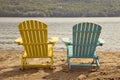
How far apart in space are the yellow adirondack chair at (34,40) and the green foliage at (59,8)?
17030 millimetres

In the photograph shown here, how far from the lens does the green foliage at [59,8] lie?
985 inches

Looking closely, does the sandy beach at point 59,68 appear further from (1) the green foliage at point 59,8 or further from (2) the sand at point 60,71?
(1) the green foliage at point 59,8

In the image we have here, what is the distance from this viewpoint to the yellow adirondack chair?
7328 millimetres

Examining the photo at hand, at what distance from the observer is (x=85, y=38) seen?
7.41 m

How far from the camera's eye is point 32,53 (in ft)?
24.8

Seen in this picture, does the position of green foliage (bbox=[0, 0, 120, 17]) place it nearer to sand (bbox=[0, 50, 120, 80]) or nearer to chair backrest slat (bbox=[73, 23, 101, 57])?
sand (bbox=[0, 50, 120, 80])

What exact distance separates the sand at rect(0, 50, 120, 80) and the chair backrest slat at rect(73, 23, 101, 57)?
0.39m

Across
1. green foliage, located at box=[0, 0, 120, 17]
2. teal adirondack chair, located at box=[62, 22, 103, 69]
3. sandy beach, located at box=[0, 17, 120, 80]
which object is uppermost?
teal adirondack chair, located at box=[62, 22, 103, 69]

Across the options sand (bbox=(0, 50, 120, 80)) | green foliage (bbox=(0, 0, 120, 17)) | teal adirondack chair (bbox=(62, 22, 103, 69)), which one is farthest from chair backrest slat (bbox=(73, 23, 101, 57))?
green foliage (bbox=(0, 0, 120, 17))

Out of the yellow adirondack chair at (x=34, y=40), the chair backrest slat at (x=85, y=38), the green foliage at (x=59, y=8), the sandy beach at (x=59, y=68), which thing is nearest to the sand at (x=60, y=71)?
the sandy beach at (x=59, y=68)

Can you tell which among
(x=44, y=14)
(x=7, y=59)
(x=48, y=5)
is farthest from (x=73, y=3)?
(x=7, y=59)

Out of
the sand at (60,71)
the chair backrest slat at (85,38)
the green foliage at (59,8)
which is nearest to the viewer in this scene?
the sand at (60,71)

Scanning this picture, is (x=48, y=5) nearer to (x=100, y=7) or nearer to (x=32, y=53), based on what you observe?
(x=100, y=7)

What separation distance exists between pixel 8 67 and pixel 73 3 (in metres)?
22.6
